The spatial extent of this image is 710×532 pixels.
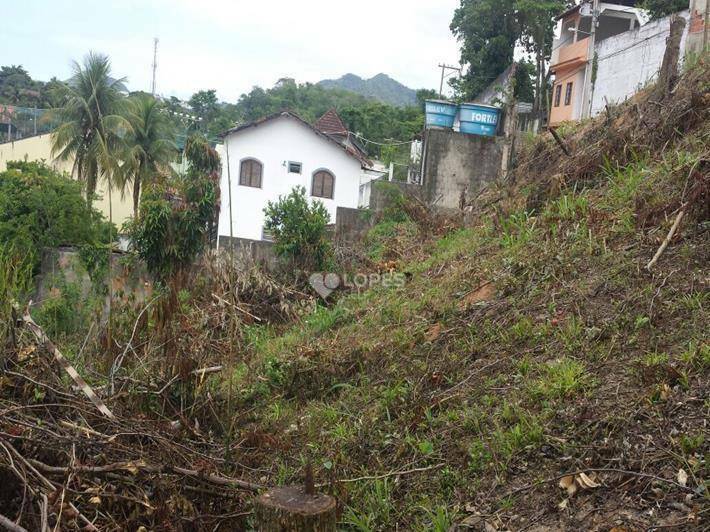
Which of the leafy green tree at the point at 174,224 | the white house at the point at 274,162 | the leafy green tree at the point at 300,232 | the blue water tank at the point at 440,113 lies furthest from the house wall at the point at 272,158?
the leafy green tree at the point at 300,232

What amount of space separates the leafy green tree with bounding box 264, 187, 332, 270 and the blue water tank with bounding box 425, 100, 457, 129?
446cm

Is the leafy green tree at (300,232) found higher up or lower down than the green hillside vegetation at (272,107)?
lower down

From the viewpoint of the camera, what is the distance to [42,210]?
21.8m

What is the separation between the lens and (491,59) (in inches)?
1262

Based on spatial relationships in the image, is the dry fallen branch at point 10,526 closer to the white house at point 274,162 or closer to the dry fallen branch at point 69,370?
the dry fallen branch at point 69,370

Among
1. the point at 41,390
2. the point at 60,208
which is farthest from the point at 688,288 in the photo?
the point at 60,208

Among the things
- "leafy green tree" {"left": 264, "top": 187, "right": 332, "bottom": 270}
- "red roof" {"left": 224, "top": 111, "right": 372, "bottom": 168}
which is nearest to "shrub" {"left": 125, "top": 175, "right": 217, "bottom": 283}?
"leafy green tree" {"left": 264, "top": 187, "right": 332, "bottom": 270}

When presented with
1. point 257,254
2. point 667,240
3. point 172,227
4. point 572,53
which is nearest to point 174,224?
point 172,227

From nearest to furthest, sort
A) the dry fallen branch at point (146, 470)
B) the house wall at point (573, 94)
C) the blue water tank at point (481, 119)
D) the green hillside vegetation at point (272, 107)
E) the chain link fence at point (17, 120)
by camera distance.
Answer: the dry fallen branch at point (146, 470)
the blue water tank at point (481, 119)
the house wall at point (573, 94)
the green hillside vegetation at point (272, 107)
the chain link fence at point (17, 120)

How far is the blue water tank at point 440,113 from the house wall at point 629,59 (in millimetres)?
4011

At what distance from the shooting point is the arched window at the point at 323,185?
27.9 metres

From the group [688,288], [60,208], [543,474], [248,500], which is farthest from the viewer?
[60,208]

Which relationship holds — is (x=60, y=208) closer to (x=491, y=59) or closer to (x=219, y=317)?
(x=219, y=317)

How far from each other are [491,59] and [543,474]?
31.1 m
